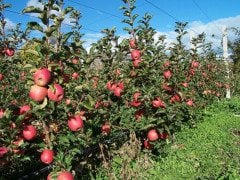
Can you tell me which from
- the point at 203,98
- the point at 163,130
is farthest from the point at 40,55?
the point at 203,98

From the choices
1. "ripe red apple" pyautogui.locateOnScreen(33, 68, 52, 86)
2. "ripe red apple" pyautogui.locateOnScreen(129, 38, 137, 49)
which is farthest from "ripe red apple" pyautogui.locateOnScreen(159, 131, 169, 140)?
"ripe red apple" pyautogui.locateOnScreen(33, 68, 52, 86)

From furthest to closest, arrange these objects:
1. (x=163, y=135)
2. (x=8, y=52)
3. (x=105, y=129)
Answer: (x=8, y=52) → (x=163, y=135) → (x=105, y=129)

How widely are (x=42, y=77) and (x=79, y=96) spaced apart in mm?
1213

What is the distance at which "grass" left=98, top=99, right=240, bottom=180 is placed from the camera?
5747mm

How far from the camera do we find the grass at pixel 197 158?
575cm

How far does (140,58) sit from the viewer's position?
22.9 feet

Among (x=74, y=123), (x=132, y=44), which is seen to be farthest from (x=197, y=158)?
(x=74, y=123)

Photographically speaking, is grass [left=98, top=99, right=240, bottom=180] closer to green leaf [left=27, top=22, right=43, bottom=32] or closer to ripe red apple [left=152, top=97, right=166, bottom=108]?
ripe red apple [left=152, top=97, right=166, bottom=108]

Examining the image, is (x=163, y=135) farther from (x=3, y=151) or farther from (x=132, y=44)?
(x=3, y=151)

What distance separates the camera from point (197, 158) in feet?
22.3

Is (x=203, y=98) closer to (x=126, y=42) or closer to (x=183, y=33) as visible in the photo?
(x=183, y=33)

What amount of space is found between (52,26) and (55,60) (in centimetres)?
34

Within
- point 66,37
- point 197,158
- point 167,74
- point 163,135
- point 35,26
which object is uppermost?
point 35,26

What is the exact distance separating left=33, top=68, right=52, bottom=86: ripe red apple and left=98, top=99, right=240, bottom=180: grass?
1.75 m
